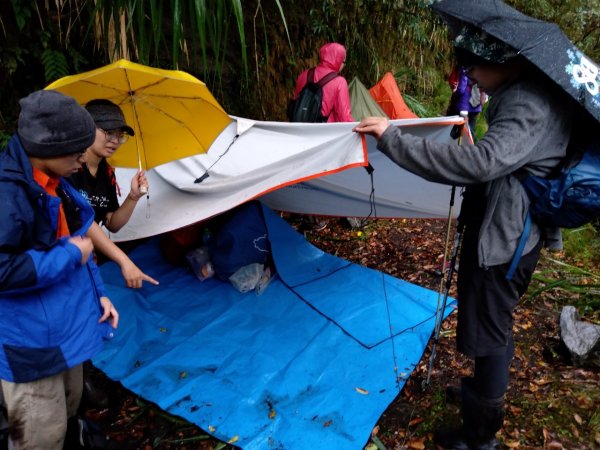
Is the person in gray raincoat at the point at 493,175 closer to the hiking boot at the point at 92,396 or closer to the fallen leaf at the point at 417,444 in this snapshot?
the fallen leaf at the point at 417,444

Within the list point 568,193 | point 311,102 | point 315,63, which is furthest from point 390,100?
point 568,193

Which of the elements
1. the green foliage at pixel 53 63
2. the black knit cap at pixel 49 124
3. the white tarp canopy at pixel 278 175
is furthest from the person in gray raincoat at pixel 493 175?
the green foliage at pixel 53 63

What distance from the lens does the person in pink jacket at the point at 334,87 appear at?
380cm

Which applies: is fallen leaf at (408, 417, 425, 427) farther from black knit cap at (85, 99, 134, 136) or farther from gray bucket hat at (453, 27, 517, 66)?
black knit cap at (85, 99, 134, 136)

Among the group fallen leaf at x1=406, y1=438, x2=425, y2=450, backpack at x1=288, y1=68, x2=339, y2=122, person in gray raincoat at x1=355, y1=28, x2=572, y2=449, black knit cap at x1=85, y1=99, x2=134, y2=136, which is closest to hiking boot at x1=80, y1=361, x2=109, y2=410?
black knit cap at x1=85, y1=99, x2=134, y2=136

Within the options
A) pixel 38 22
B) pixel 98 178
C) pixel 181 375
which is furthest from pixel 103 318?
pixel 38 22

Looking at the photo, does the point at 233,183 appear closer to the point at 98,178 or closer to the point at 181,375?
the point at 98,178

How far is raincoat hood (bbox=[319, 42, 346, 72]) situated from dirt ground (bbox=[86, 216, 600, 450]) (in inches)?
85.3

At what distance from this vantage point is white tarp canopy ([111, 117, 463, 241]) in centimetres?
210

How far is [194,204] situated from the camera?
2467mm

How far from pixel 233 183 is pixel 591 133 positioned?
62.9 inches

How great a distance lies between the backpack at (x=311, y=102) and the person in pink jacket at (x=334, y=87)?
4 centimetres

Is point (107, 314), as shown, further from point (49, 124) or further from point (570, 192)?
point (570, 192)

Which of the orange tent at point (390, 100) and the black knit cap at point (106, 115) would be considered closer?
the black knit cap at point (106, 115)
